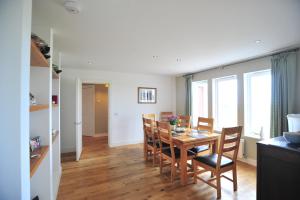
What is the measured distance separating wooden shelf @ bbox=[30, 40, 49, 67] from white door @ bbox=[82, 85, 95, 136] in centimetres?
449

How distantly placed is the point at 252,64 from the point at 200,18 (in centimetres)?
234

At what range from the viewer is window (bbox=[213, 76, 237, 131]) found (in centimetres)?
390

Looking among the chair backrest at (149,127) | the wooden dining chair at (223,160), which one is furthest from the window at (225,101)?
the chair backrest at (149,127)

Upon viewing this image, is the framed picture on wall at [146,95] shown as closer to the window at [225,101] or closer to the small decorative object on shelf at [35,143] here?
the window at [225,101]

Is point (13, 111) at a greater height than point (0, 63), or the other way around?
point (0, 63)

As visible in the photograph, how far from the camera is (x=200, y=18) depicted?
174 cm

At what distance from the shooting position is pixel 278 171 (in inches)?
62.5

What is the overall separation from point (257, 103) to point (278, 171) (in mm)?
2220

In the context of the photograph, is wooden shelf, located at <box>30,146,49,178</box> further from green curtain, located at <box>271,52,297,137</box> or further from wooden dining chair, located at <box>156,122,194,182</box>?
Answer: green curtain, located at <box>271,52,297,137</box>

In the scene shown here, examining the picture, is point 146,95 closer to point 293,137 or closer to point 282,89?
point 282,89

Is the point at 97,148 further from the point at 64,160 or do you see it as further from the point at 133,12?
the point at 133,12

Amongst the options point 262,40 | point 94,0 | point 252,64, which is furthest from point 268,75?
point 94,0

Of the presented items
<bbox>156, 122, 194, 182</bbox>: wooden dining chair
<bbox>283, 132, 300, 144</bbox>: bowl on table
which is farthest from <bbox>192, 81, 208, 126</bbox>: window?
<bbox>283, 132, 300, 144</bbox>: bowl on table

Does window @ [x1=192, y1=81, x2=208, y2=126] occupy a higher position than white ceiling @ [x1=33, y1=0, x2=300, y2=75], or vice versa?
white ceiling @ [x1=33, y1=0, x2=300, y2=75]
